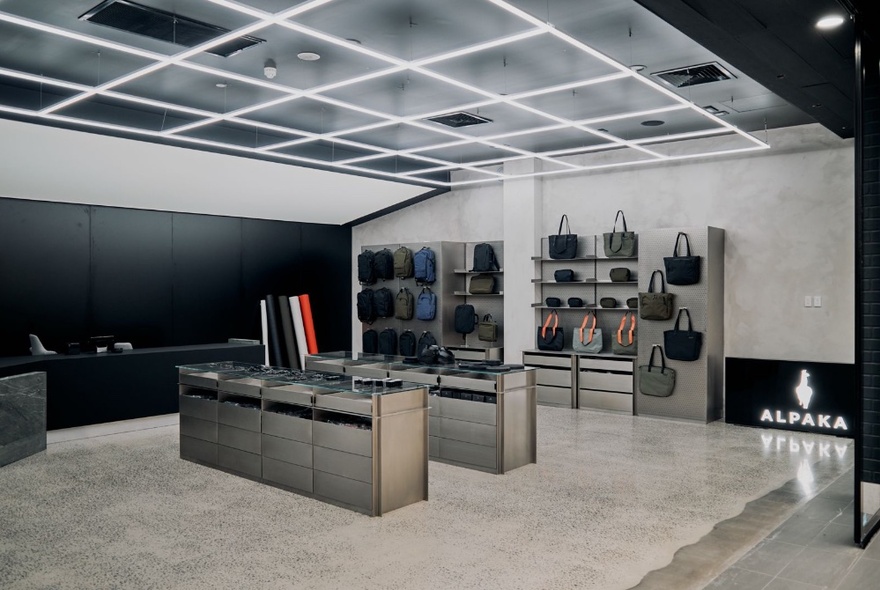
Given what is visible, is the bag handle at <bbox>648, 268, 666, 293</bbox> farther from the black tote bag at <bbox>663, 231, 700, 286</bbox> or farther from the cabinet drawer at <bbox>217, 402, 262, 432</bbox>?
the cabinet drawer at <bbox>217, 402, 262, 432</bbox>

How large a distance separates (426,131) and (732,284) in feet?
14.2

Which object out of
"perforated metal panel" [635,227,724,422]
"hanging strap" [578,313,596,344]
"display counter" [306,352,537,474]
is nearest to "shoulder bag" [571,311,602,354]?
"hanging strap" [578,313,596,344]

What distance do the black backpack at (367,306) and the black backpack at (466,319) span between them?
155 centimetres

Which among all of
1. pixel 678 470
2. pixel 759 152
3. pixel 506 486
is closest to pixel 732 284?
pixel 759 152

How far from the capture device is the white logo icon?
307 inches

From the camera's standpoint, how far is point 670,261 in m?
8.44

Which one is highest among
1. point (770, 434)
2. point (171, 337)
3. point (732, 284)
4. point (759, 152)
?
point (759, 152)

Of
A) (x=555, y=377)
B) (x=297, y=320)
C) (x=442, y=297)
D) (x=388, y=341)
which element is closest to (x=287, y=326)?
(x=297, y=320)

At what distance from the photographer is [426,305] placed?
433 inches

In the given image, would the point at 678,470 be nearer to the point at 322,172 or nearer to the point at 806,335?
the point at 806,335

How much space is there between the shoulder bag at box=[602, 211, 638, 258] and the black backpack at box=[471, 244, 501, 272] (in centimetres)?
199

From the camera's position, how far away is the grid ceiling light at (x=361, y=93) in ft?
16.8

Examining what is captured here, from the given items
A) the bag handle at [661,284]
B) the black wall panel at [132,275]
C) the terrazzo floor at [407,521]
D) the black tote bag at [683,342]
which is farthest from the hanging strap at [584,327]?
the black wall panel at [132,275]

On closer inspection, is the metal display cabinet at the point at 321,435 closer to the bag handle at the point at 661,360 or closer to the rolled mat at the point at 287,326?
the bag handle at the point at 661,360
